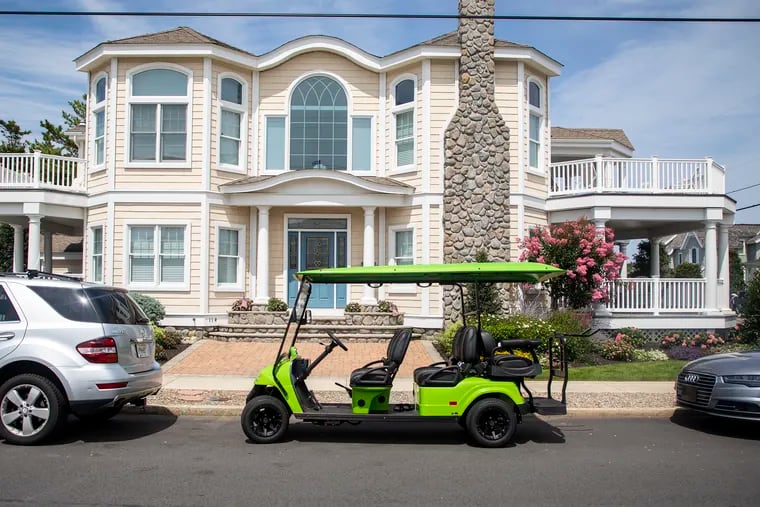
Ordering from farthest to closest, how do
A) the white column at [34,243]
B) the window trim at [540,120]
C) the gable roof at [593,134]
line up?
the gable roof at [593,134]
the window trim at [540,120]
the white column at [34,243]

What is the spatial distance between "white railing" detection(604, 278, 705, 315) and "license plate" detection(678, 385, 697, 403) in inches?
360

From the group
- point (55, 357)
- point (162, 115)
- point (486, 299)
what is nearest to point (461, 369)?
point (55, 357)

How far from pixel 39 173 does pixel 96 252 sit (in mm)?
2696

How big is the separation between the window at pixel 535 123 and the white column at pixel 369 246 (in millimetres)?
4870

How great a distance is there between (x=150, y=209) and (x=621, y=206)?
12846 mm

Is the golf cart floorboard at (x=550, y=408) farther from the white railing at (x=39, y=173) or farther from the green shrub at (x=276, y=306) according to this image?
the white railing at (x=39, y=173)

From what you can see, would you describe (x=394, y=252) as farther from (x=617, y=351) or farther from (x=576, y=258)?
(x=617, y=351)

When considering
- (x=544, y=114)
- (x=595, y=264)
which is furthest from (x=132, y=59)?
(x=595, y=264)

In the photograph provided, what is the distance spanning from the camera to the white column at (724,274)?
1930 centimetres

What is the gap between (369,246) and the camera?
1831 cm

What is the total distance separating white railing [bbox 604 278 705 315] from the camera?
18.3 m

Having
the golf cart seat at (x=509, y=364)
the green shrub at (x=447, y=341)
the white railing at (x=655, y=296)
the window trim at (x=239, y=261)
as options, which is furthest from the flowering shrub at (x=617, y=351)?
the window trim at (x=239, y=261)

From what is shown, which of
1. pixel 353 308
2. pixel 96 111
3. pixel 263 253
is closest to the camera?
pixel 353 308

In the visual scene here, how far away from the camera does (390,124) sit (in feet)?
63.2
